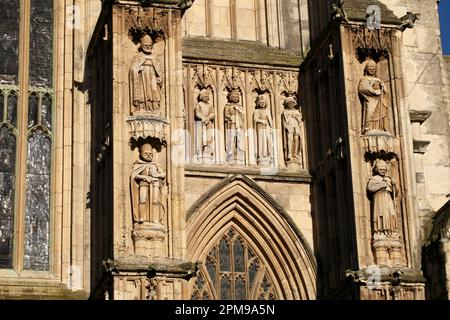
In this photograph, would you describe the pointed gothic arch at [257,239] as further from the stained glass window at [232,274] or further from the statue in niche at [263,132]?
the statue in niche at [263,132]

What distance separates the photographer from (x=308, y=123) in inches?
784

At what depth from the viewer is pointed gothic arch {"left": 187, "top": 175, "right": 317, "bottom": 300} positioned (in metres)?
19.1

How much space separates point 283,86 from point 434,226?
3414 mm

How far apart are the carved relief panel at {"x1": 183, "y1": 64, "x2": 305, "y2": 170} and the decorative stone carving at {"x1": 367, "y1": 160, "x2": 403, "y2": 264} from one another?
202 centimetres

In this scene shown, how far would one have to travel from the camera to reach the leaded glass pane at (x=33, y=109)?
1983 cm

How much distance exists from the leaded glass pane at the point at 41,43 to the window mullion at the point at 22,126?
10cm

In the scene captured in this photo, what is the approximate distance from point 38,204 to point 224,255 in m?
3.01

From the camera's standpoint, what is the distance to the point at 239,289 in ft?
63.0

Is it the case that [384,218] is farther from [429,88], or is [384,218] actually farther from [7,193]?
[7,193]

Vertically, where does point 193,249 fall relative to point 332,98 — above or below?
below

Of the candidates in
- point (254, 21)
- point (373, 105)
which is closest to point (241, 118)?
point (254, 21)
